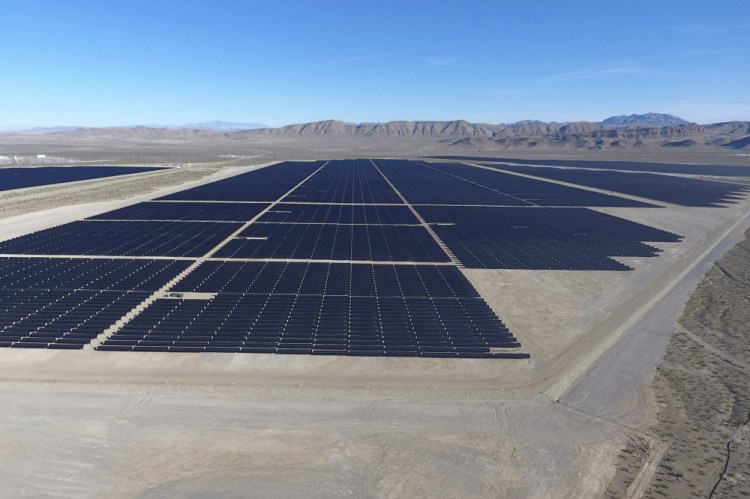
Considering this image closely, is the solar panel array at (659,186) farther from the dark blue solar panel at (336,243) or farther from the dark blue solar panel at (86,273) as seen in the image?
the dark blue solar panel at (86,273)

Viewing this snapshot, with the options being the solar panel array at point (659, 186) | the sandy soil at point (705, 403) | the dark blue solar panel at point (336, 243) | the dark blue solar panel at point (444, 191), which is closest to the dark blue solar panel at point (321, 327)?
the sandy soil at point (705, 403)

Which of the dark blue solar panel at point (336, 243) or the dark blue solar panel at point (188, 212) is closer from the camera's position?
the dark blue solar panel at point (336, 243)

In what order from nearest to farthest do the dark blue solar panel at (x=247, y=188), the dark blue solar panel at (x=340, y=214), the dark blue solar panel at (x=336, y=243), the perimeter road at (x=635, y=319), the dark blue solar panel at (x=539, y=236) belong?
the perimeter road at (x=635, y=319) → the dark blue solar panel at (x=539, y=236) → the dark blue solar panel at (x=336, y=243) → the dark blue solar panel at (x=340, y=214) → the dark blue solar panel at (x=247, y=188)

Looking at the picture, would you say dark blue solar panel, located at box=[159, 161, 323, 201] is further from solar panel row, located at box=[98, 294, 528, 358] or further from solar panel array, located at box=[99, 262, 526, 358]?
solar panel row, located at box=[98, 294, 528, 358]

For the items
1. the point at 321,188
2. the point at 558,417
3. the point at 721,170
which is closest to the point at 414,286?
the point at 558,417

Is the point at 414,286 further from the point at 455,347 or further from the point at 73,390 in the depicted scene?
the point at 73,390

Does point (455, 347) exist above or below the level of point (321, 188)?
below

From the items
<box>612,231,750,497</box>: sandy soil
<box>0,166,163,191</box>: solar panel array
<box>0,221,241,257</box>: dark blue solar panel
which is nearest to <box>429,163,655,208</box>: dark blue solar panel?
<box>612,231,750,497</box>: sandy soil
